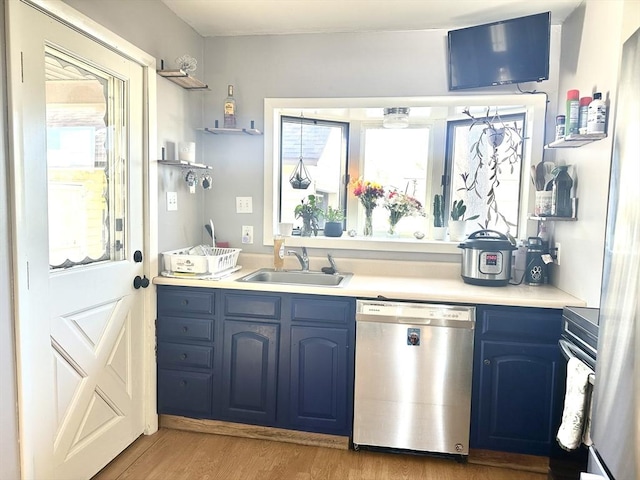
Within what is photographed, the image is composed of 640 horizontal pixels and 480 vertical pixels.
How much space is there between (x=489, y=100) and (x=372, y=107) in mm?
706

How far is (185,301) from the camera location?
2510mm

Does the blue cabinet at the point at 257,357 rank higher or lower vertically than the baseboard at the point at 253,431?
higher

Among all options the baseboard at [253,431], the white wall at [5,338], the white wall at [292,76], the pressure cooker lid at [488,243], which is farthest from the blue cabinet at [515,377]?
the white wall at [5,338]

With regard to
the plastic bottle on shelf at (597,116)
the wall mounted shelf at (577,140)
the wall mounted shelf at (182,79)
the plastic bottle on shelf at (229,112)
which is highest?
the wall mounted shelf at (182,79)

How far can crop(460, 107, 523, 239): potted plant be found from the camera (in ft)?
9.57

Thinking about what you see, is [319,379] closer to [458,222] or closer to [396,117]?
[458,222]

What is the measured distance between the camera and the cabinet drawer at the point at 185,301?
2.49 metres

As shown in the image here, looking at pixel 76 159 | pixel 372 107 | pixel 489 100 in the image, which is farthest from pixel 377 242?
pixel 76 159

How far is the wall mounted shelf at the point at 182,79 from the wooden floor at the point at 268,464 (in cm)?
204

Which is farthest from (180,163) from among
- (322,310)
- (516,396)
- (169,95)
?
(516,396)

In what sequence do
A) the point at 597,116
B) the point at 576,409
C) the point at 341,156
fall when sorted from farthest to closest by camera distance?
the point at 341,156 → the point at 597,116 → the point at 576,409

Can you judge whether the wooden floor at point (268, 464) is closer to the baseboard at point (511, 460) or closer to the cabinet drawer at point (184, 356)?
the baseboard at point (511, 460)

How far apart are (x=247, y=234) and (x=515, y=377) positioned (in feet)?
6.02

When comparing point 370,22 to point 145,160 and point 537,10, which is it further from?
point 145,160
